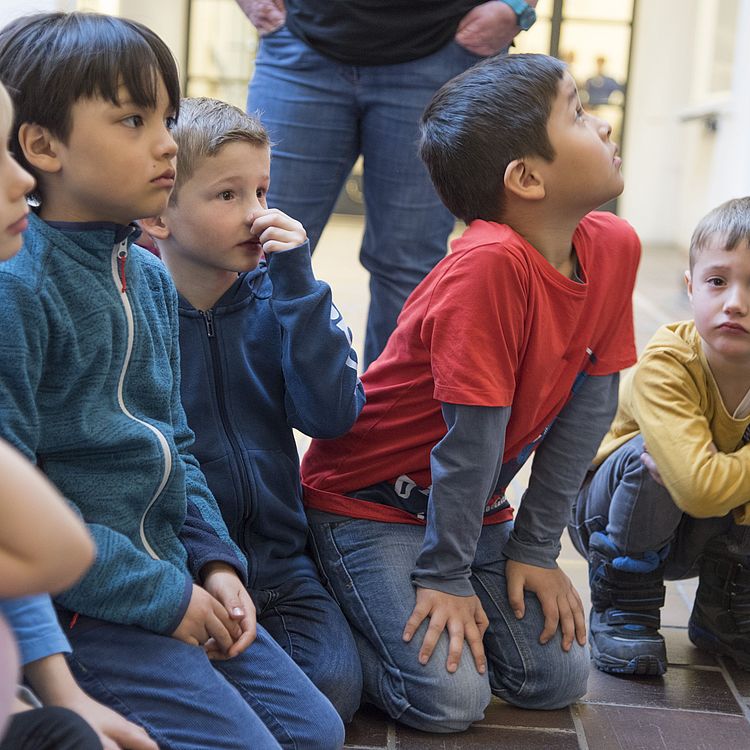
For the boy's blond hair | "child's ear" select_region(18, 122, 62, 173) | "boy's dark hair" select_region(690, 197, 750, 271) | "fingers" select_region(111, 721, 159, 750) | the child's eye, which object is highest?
the child's eye

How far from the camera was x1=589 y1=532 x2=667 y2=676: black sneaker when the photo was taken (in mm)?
1930

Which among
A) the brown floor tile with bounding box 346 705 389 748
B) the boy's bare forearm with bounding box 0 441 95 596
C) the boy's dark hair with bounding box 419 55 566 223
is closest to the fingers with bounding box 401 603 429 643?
the brown floor tile with bounding box 346 705 389 748

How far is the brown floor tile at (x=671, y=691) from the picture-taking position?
1.84 meters

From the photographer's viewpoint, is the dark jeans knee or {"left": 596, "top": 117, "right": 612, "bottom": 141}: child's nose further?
{"left": 596, "top": 117, "right": 612, "bottom": 141}: child's nose

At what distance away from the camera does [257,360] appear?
178cm

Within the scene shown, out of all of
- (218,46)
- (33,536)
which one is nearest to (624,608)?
(33,536)

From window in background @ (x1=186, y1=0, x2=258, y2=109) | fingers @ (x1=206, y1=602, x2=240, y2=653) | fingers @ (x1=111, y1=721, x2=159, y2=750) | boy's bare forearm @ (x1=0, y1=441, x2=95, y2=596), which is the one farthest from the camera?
window in background @ (x1=186, y1=0, x2=258, y2=109)

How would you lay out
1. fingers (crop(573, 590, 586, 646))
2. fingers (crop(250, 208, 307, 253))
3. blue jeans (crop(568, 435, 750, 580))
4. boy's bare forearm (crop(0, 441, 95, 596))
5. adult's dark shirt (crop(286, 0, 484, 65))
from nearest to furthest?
1. boy's bare forearm (crop(0, 441, 95, 596))
2. fingers (crop(250, 208, 307, 253))
3. fingers (crop(573, 590, 586, 646))
4. blue jeans (crop(568, 435, 750, 580))
5. adult's dark shirt (crop(286, 0, 484, 65))

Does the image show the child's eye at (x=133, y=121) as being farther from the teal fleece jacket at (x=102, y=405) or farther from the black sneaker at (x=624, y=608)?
the black sneaker at (x=624, y=608)

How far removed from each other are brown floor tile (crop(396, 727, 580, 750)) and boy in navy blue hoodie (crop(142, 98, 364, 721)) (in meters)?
0.10

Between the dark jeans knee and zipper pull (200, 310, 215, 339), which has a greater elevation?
zipper pull (200, 310, 215, 339)

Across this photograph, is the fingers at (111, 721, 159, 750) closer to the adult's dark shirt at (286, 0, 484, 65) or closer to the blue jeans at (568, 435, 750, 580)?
the blue jeans at (568, 435, 750, 580)

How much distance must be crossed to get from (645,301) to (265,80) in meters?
4.08

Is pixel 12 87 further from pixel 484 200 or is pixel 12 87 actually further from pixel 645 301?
pixel 645 301
